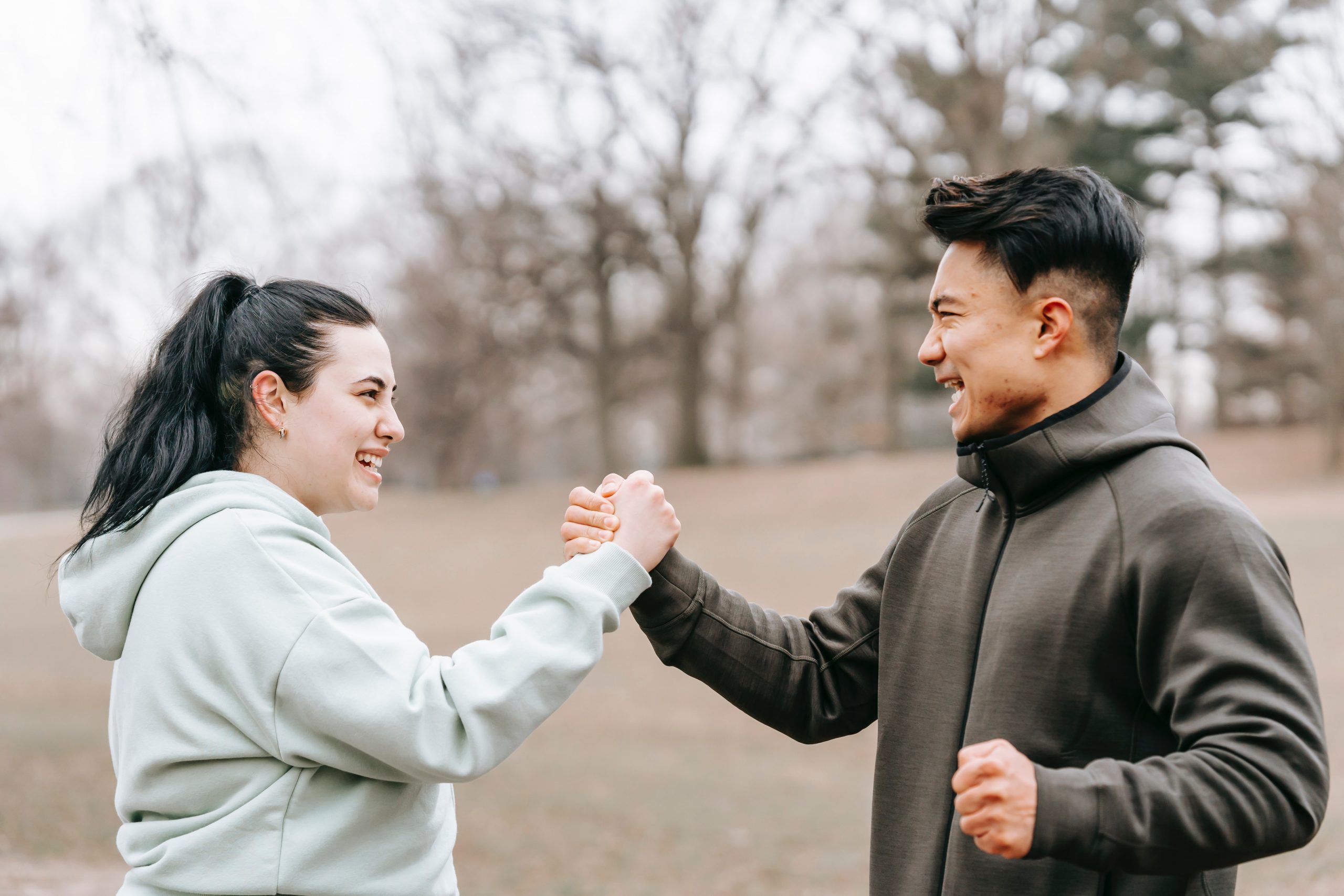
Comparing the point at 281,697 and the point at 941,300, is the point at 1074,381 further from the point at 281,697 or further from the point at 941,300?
the point at 281,697

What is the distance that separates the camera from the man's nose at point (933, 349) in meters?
2.09

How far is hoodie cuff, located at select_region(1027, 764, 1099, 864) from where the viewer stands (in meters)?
1.48

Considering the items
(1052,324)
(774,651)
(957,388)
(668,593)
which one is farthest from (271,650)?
(1052,324)

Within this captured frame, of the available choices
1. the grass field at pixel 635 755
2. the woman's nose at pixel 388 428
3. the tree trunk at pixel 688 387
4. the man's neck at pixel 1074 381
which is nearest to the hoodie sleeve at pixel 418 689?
the woman's nose at pixel 388 428

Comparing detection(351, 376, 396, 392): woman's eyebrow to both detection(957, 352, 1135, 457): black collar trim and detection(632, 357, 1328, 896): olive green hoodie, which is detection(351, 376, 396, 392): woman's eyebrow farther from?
detection(957, 352, 1135, 457): black collar trim

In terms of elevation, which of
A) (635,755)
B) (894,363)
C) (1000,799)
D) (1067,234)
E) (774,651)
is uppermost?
(1067,234)

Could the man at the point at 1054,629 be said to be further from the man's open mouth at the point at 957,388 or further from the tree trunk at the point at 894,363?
the tree trunk at the point at 894,363

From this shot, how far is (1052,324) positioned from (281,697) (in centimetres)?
144

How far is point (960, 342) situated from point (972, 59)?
20217 millimetres

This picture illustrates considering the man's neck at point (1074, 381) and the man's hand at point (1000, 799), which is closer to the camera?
the man's hand at point (1000, 799)

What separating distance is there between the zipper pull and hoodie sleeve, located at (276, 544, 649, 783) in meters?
0.74

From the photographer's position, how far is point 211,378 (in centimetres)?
204

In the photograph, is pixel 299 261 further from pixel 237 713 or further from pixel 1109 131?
pixel 1109 131

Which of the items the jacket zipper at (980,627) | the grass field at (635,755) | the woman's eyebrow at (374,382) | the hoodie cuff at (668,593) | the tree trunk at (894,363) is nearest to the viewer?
the jacket zipper at (980,627)
